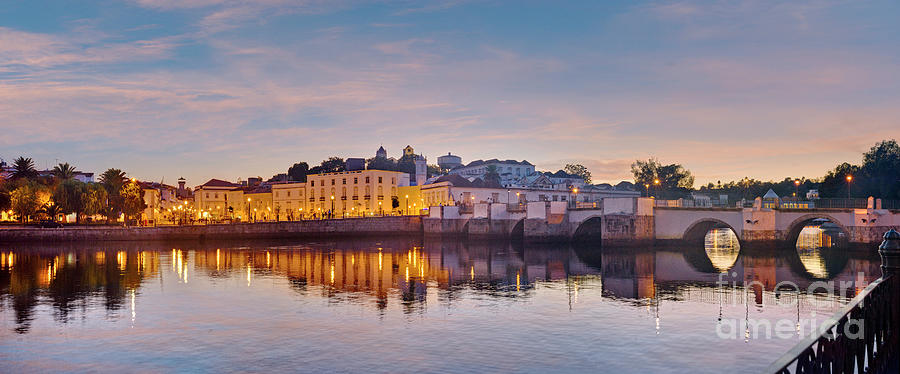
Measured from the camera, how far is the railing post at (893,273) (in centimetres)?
1001

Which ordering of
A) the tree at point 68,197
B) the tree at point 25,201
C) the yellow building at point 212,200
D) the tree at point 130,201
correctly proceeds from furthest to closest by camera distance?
the yellow building at point 212,200 < the tree at point 130,201 < the tree at point 68,197 < the tree at point 25,201

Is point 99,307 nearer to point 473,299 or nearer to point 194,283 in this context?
point 194,283

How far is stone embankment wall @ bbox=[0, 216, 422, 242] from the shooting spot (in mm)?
77062

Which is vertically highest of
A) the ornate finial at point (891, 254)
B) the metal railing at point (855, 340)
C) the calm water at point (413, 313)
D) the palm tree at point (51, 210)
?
the palm tree at point (51, 210)

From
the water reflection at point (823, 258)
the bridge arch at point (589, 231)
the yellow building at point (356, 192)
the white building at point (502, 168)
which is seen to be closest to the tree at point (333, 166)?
the yellow building at point (356, 192)

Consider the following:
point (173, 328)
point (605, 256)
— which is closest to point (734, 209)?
point (605, 256)

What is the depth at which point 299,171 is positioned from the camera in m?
127

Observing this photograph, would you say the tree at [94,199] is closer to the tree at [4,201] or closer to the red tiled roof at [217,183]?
the tree at [4,201]

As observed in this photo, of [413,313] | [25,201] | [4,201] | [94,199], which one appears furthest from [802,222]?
[4,201]

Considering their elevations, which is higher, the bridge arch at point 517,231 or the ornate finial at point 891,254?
the ornate finial at point 891,254

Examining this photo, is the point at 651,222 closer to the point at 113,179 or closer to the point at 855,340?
the point at 855,340

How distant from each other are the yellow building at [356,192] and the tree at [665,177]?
4387 cm

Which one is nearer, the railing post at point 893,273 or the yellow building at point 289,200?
the railing post at point 893,273

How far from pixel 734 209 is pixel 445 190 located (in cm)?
4646
